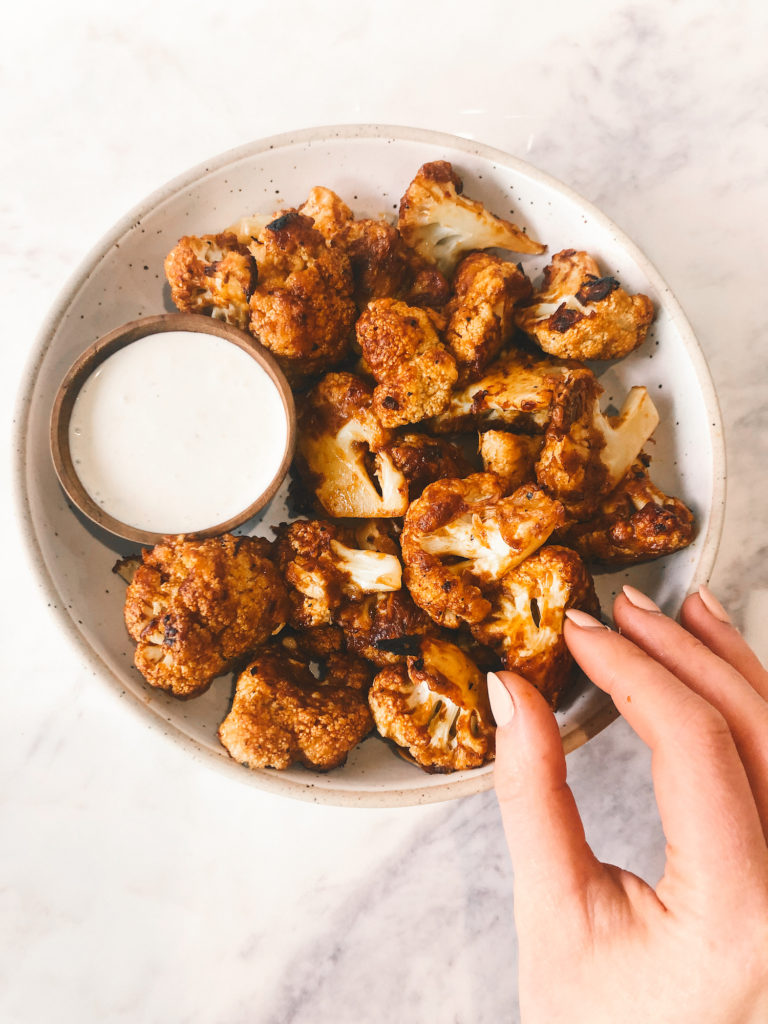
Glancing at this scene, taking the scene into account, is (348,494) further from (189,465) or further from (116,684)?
(116,684)

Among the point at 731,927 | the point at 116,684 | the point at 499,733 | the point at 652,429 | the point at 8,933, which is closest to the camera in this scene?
the point at 731,927

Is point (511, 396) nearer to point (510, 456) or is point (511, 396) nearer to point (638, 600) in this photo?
point (510, 456)

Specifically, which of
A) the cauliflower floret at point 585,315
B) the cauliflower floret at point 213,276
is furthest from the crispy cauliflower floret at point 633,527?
the cauliflower floret at point 213,276

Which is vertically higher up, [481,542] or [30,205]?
[481,542]

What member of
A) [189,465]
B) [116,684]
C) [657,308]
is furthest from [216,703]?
[657,308]

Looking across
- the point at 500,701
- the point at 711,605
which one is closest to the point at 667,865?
the point at 500,701

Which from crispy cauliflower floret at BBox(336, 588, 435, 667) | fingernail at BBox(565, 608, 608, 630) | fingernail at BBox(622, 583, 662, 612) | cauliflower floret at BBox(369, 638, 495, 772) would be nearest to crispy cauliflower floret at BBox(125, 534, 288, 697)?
crispy cauliflower floret at BBox(336, 588, 435, 667)

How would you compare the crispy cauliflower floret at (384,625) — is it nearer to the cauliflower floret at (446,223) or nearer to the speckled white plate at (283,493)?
the speckled white plate at (283,493)
